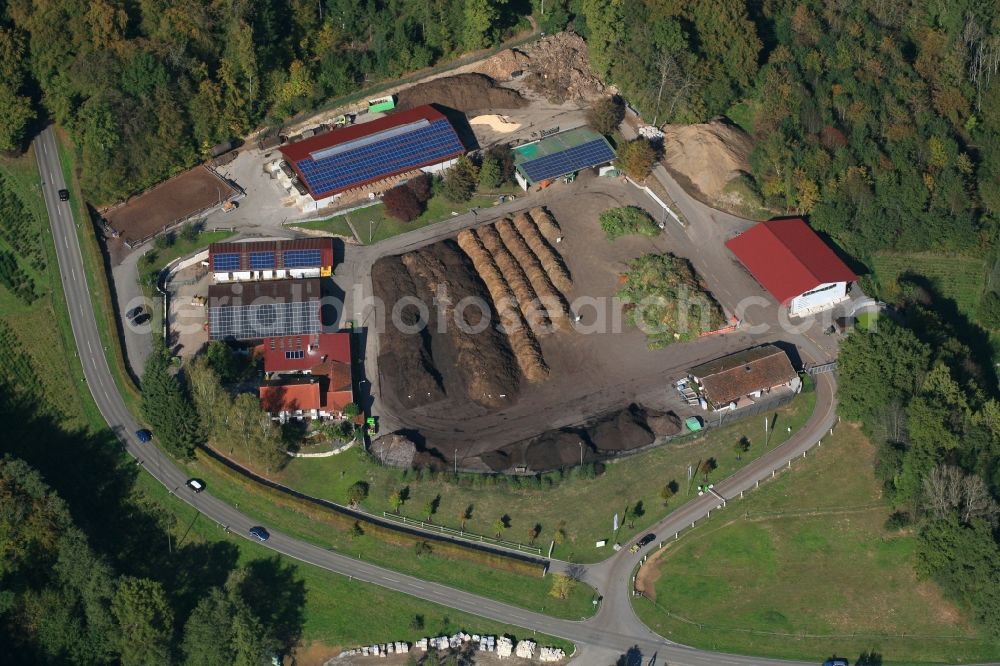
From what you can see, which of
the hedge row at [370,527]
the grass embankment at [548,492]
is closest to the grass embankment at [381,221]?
the grass embankment at [548,492]

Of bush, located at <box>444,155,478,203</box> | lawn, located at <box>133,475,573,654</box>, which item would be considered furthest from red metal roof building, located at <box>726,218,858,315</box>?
lawn, located at <box>133,475,573,654</box>

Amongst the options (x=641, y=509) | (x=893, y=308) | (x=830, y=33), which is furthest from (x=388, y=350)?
(x=830, y=33)

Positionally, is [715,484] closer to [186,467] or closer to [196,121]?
[186,467]

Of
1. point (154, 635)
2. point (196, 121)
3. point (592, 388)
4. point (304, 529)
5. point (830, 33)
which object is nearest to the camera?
point (154, 635)

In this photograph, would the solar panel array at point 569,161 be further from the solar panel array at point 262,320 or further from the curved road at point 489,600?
the curved road at point 489,600

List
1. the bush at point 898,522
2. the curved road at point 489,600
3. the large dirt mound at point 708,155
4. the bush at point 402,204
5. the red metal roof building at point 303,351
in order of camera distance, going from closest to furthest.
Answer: the curved road at point 489,600 → the bush at point 898,522 → the red metal roof building at point 303,351 → the bush at point 402,204 → the large dirt mound at point 708,155

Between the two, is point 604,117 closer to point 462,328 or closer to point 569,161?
point 569,161
